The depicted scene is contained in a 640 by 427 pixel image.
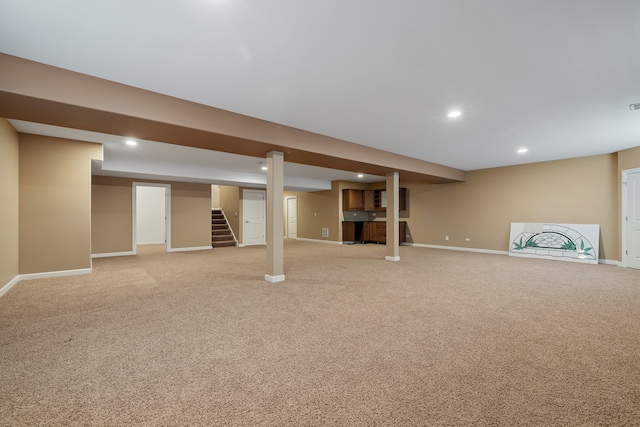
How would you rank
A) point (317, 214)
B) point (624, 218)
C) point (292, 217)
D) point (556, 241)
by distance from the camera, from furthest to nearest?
point (292, 217), point (317, 214), point (556, 241), point (624, 218)

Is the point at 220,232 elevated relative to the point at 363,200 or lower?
lower

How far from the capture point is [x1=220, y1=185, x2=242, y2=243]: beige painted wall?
1064cm

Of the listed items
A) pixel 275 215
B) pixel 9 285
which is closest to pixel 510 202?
pixel 275 215

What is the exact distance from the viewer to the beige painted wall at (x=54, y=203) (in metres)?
4.90

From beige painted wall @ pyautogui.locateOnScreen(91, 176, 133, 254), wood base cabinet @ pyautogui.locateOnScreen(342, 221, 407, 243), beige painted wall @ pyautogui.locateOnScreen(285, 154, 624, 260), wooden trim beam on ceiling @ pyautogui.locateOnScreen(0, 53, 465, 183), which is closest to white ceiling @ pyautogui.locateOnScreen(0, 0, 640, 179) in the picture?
wooden trim beam on ceiling @ pyautogui.locateOnScreen(0, 53, 465, 183)

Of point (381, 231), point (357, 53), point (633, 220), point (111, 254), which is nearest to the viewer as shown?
point (357, 53)

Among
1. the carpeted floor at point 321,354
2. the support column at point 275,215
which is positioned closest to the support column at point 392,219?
the carpeted floor at point 321,354

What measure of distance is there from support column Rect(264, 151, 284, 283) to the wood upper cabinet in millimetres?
6263

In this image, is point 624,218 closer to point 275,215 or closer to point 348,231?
point 275,215

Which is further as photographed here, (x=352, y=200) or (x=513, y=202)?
(x=352, y=200)

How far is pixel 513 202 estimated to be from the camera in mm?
7934

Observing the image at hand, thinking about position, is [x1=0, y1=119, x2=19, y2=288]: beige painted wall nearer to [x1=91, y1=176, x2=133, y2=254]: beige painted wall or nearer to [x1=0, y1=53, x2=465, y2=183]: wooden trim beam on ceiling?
[x1=0, y1=53, x2=465, y2=183]: wooden trim beam on ceiling

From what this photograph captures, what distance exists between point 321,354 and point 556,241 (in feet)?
24.7

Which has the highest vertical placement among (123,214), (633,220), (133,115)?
(133,115)
